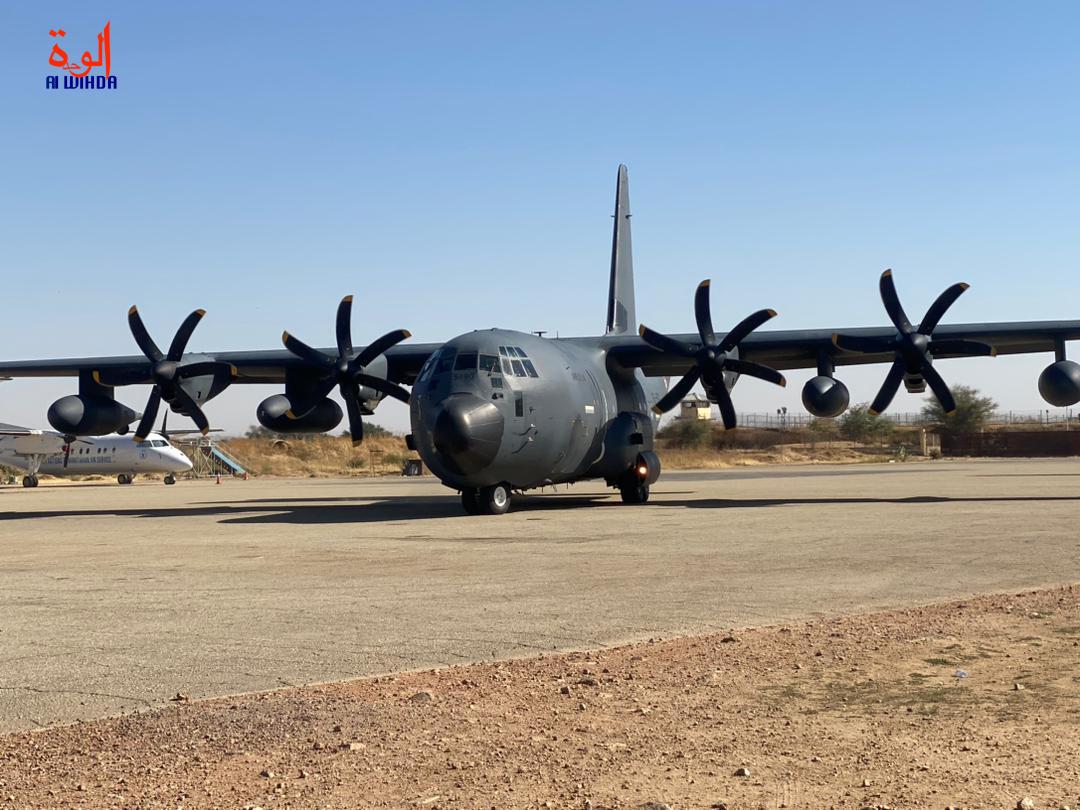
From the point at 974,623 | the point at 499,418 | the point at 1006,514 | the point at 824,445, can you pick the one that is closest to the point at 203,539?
the point at 499,418

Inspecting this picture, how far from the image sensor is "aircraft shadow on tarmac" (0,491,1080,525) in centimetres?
2530

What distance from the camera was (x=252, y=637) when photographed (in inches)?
367

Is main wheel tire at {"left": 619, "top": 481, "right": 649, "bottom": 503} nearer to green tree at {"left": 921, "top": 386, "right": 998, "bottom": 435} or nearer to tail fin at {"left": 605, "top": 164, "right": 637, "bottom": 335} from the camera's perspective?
tail fin at {"left": 605, "top": 164, "right": 637, "bottom": 335}

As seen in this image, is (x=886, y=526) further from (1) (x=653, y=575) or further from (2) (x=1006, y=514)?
(1) (x=653, y=575)

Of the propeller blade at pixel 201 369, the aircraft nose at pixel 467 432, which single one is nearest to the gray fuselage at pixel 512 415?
the aircraft nose at pixel 467 432

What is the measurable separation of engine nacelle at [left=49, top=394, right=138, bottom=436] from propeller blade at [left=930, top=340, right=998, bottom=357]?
21.5 m

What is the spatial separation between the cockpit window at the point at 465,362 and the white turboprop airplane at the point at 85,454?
37.4 metres

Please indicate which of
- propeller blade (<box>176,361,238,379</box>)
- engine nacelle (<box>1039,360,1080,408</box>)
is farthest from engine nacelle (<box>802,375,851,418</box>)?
propeller blade (<box>176,361,238,379</box>)

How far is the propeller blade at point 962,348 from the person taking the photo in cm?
2778

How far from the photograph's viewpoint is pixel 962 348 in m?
28.0

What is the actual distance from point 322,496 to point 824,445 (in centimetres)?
6446

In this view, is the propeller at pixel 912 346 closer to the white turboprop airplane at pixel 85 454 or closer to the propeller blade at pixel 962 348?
Result: the propeller blade at pixel 962 348

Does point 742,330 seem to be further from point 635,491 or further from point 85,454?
point 85,454

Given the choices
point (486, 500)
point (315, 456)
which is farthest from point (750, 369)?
point (315, 456)
